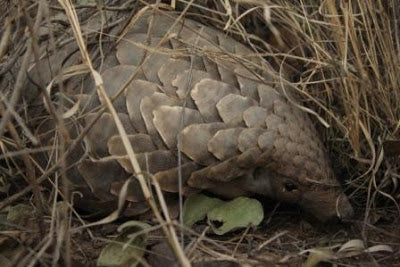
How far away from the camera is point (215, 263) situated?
60.8 inches

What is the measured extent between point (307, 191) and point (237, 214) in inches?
7.9

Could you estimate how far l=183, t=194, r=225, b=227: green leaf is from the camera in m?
1.75

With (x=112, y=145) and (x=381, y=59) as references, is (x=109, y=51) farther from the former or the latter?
(x=381, y=59)

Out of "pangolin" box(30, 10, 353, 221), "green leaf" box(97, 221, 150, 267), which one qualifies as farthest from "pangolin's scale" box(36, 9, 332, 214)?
"green leaf" box(97, 221, 150, 267)

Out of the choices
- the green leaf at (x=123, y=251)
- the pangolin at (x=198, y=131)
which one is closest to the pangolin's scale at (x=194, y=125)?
the pangolin at (x=198, y=131)

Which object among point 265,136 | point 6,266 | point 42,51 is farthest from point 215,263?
point 42,51

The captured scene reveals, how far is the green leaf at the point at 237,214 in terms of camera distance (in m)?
1.72

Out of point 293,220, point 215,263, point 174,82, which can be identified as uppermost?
point 174,82

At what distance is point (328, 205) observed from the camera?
70.9 inches

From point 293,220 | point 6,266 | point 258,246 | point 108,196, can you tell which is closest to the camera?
point 6,266

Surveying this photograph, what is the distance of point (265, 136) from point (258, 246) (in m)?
0.28

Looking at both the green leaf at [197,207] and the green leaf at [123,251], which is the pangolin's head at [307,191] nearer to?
the green leaf at [197,207]

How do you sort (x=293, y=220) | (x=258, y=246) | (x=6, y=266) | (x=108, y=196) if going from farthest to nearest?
(x=293, y=220), (x=108, y=196), (x=258, y=246), (x=6, y=266)

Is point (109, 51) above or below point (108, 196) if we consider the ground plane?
above
